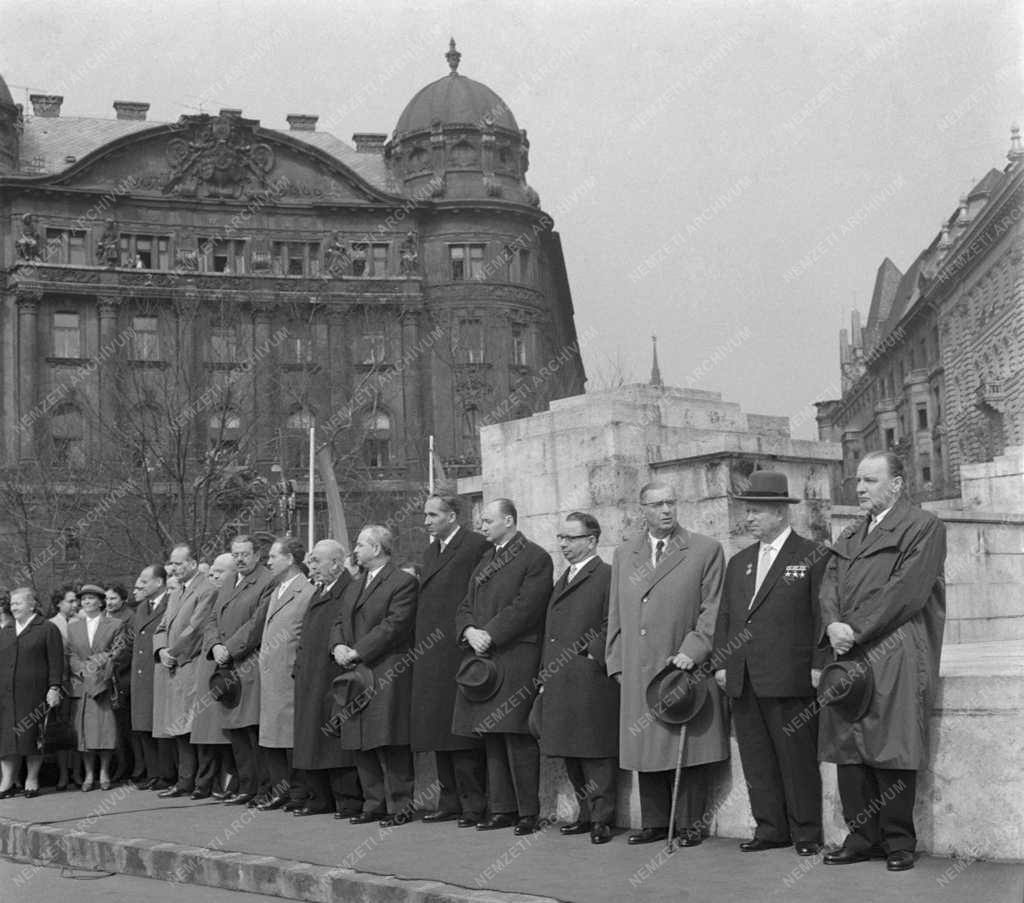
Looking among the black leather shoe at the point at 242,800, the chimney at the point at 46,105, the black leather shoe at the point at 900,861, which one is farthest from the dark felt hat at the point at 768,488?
the chimney at the point at 46,105

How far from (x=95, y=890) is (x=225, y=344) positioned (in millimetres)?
44792

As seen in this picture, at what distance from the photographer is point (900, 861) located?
263 inches

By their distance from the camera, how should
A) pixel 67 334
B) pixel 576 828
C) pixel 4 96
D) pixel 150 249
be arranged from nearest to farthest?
pixel 576 828
pixel 67 334
pixel 150 249
pixel 4 96

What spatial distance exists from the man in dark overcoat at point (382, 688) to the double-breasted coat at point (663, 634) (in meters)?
1.73

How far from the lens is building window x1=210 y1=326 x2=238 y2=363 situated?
153 feet

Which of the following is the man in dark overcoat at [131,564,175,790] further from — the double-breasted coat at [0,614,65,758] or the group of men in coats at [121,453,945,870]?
the group of men in coats at [121,453,945,870]

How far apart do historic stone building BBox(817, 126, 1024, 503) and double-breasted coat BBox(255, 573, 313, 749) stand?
135 feet

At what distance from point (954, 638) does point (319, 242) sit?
52624mm

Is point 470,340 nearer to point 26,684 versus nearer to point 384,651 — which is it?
point 26,684

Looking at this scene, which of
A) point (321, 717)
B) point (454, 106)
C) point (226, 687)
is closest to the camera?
point (321, 717)

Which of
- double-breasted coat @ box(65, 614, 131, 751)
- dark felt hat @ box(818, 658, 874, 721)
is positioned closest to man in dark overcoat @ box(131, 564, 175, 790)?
double-breasted coat @ box(65, 614, 131, 751)

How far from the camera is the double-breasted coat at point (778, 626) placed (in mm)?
7320

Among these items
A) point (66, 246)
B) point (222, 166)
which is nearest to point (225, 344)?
point (66, 246)

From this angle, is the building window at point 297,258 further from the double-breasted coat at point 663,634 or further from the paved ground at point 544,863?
the double-breasted coat at point 663,634
